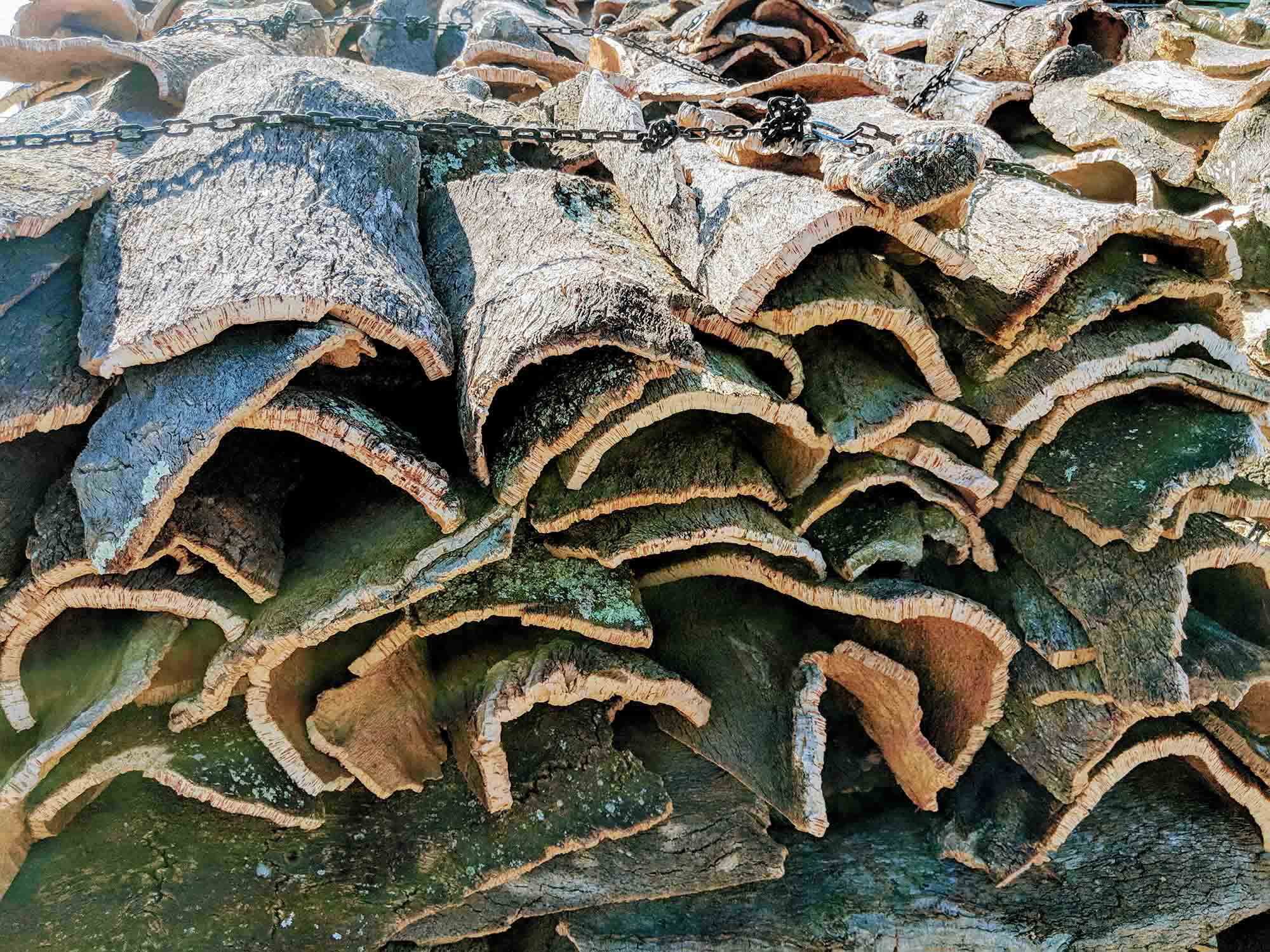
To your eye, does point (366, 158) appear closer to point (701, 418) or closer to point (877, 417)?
point (701, 418)

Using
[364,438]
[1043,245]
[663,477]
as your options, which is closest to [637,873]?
[663,477]

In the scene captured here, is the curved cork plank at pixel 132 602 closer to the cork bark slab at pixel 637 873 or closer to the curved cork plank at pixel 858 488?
the cork bark slab at pixel 637 873

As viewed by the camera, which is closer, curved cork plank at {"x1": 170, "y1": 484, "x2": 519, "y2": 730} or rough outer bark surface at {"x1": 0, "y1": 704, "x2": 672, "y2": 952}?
curved cork plank at {"x1": 170, "y1": 484, "x2": 519, "y2": 730}

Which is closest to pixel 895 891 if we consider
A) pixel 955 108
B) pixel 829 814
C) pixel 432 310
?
pixel 829 814

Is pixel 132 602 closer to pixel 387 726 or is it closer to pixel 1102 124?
pixel 387 726

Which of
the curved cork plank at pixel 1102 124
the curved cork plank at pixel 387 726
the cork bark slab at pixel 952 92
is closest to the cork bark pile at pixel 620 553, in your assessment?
the curved cork plank at pixel 387 726

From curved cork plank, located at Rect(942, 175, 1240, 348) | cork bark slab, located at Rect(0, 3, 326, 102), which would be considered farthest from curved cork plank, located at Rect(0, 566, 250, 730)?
cork bark slab, located at Rect(0, 3, 326, 102)

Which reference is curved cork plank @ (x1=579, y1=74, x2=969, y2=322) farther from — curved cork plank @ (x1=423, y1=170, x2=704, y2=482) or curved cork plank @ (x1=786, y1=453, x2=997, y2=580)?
curved cork plank @ (x1=786, y1=453, x2=997, y2=580)
